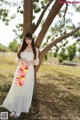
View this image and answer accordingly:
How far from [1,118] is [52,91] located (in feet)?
16.7

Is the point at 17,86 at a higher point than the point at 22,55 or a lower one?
lower

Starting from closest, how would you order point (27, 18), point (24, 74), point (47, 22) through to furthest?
point (24, 74)
point (27, 18)
point (47, 22)

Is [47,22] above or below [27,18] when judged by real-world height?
below

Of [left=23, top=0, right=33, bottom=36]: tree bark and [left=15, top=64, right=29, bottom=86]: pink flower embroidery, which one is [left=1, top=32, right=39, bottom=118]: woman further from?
[left=23, top=0, right=33, bottom=36]: tree bark

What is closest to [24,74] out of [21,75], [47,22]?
[21,75]

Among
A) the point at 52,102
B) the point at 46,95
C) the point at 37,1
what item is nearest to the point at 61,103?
the point at 52,102

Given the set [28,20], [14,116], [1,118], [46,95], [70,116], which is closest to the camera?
[1,118]

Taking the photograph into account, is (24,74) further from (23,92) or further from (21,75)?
(23,92)

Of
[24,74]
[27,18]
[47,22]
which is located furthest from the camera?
[47,22]

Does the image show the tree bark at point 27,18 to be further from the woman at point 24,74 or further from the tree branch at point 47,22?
the woman at point 24,74

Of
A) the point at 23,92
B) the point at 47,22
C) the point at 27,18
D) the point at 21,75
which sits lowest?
the point at 23,92

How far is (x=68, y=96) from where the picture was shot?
11023 mm

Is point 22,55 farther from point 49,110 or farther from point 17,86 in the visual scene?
point 49,110

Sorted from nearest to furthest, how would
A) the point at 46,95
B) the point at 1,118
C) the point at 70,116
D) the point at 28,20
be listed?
1. the point at 1,118
2. the point at 70,116
3. the point at 28,20
4. the point at 46,95
